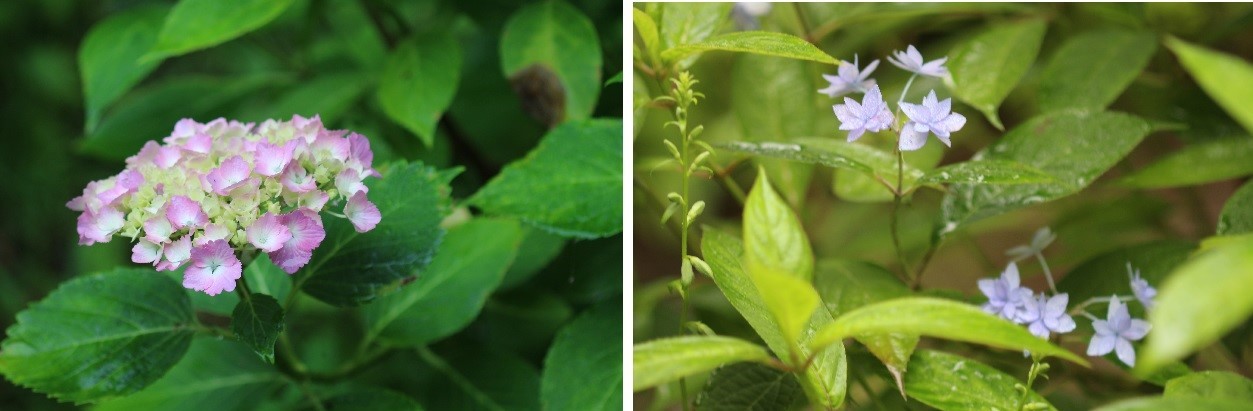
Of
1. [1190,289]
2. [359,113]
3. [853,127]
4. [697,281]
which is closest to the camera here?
[1190,289]

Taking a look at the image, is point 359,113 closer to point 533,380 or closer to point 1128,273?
point 533,380

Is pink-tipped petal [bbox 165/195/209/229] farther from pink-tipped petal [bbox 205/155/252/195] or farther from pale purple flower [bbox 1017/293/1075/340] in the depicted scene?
pale purple flower [bbox 1017/293/1075/340]

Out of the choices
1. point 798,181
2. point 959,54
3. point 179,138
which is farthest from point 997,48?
point 179,138

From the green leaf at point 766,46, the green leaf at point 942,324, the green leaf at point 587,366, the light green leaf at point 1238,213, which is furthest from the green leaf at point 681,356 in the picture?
the light green leaf at point 1238,213

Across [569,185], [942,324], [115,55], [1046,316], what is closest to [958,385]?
[1046,316]

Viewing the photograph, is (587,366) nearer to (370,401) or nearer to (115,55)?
(370,401)

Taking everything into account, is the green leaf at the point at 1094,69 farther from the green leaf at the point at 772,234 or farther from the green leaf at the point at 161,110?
the green leaf at the point at 161,110

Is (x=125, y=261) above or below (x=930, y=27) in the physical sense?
below
